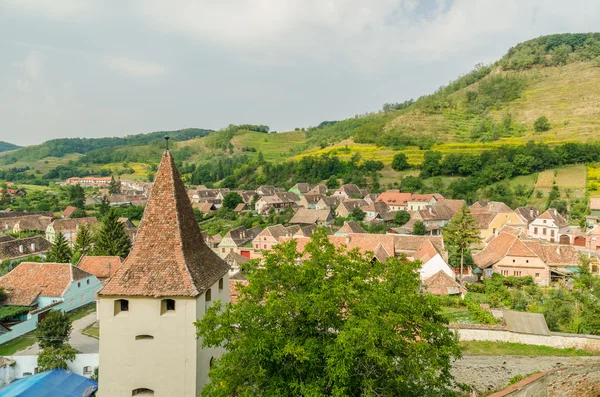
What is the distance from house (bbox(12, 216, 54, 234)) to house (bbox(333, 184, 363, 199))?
197ft

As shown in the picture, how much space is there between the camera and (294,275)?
12.1m

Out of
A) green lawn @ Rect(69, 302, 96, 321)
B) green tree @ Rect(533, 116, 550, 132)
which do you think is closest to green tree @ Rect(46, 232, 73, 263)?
green lawn @ Rect(69, 302, 96, 321)

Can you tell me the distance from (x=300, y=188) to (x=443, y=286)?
238 feet

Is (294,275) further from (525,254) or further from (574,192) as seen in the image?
(574,192)

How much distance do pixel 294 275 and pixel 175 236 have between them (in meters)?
4.78

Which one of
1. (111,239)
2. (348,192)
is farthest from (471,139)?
(111,239)

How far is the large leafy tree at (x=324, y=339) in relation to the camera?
33.4 ft

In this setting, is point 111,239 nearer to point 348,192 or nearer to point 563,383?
point 563,383

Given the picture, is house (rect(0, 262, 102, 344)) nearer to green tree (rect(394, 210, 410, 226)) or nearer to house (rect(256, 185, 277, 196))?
green tree (rect(394, 210, 410, 226))

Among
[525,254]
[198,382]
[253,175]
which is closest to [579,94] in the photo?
[253,175]

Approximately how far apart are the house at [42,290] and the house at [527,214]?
194ft

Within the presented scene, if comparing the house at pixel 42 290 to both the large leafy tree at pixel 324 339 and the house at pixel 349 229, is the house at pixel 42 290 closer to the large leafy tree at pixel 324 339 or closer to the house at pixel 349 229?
the large leafy tree at pixel 324 339

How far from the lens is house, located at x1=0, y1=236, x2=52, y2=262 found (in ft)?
179

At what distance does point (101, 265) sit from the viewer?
144ft
